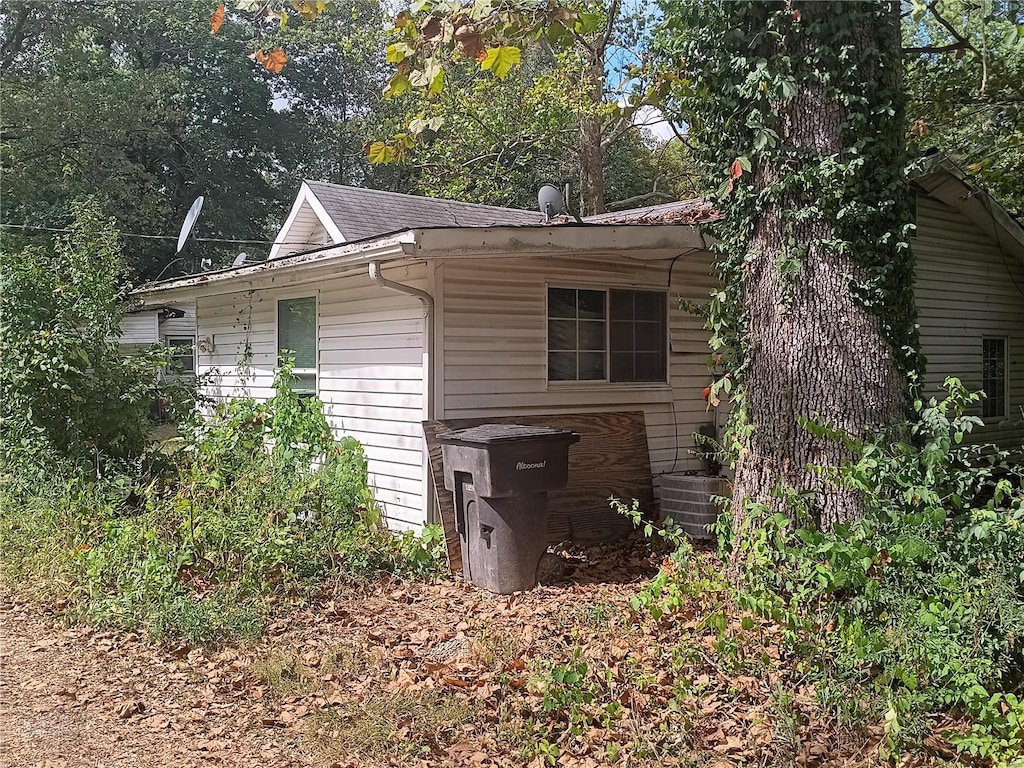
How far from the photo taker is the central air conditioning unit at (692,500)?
7.58 meters

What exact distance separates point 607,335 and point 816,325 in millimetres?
3168

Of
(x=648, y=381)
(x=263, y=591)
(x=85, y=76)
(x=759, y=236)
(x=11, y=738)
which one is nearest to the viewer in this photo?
(x=11, y=738)

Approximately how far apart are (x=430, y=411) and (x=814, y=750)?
4.26m

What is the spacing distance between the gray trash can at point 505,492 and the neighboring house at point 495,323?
792mm

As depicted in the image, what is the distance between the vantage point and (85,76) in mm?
25438

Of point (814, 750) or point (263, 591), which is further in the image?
point (263, 591)

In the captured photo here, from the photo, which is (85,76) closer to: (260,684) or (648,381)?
(648,381)

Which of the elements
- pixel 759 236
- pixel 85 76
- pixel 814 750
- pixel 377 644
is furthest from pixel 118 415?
pixel 85 76

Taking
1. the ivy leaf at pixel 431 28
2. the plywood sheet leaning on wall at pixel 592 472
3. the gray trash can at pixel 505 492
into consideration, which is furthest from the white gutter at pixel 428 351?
the ivy leaf at pixel 431 28

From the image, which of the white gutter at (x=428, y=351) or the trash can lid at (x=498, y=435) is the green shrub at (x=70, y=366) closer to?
the white gutter at (x=428, y=351)

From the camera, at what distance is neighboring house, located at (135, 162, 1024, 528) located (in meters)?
7.16

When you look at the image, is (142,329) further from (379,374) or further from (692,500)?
(692,500)

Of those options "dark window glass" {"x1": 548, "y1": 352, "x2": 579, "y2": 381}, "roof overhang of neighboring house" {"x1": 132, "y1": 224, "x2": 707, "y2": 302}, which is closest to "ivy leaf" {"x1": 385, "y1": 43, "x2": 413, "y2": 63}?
"roof overhang of neighboring house" {"x1": 132, "y1": 224, "x2": 707, "y2": 302}

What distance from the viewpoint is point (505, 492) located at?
623cm
